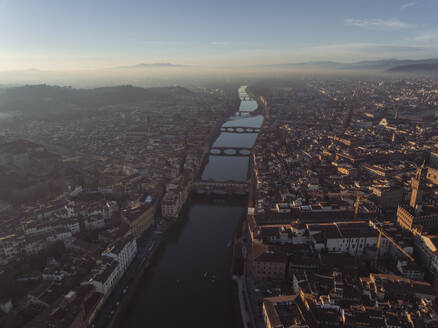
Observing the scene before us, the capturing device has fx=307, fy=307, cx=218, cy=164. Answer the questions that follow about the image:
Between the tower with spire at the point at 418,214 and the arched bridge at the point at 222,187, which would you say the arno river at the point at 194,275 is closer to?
the arched bridge at the point at 222,187

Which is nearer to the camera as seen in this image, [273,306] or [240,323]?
[273,306]

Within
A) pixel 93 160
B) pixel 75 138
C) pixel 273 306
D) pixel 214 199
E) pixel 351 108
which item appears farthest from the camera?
pixel 351 108

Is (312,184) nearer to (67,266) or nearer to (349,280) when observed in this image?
(349,280)

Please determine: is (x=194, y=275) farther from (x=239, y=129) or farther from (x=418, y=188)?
(x=239, y=129)

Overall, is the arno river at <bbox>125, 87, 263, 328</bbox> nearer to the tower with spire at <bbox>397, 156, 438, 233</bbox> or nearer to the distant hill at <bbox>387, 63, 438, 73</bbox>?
the tower with spire at <bbox>397, 156, 438, 233</bbox>

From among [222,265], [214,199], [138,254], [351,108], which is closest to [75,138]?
[214,199]

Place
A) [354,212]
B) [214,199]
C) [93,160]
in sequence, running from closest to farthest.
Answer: [354,212]
[214,199]
[93,160]

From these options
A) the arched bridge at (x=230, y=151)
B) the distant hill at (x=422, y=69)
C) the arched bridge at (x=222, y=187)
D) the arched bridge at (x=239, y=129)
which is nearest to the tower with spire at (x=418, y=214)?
the arched bridge at (x=222, y=187)
